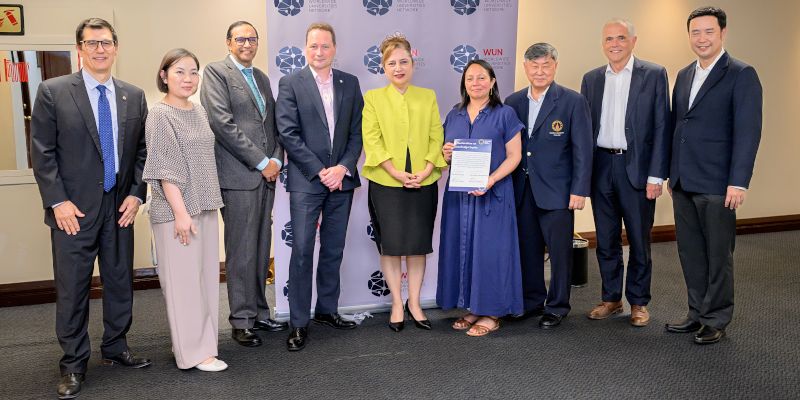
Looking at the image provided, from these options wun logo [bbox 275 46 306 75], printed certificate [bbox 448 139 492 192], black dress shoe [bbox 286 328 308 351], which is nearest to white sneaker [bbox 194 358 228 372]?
black dress shoe [bbox 286 328 308 351]

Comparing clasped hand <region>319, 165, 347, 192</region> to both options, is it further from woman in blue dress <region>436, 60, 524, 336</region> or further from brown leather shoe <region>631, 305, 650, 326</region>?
brown leather shoe <region>631, 305, 650, 326</region>

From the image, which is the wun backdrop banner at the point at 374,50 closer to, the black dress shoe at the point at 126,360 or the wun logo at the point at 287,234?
the wun logo at the point at 287,234

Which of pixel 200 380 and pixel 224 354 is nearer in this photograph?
pixel 200 380

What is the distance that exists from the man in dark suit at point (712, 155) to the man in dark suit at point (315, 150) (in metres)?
1.84

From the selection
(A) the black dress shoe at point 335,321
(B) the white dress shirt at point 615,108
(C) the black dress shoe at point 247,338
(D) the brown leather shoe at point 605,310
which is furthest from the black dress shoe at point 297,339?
(B) the white dress shirt at point 615,108

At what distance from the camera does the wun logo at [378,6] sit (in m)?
4.36

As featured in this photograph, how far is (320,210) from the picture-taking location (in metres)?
4.16

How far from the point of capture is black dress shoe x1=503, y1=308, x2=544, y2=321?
14.8 ft

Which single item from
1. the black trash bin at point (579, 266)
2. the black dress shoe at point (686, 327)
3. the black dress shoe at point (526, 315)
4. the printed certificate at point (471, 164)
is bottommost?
the black dress shoe at point (526, 315)

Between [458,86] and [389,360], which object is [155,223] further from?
[458,86]

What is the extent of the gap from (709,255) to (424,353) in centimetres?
169

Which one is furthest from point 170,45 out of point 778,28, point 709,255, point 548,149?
point 778,28

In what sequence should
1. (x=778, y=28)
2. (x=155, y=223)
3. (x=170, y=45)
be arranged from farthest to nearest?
(x=778, y=28)
(x=170, y=45)
(x=155, y=223)

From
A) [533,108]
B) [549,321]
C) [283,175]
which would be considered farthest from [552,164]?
[283,175]
